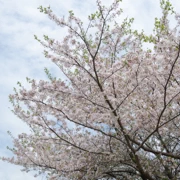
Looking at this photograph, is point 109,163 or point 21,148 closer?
point 109,163

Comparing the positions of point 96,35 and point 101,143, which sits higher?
point 96,35

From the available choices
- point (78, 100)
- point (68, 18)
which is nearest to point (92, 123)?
point (78, 100)

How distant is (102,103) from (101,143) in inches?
86.4

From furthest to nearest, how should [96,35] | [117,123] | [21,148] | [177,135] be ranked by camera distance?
[21,148], [177,135], [96,35], [117,123]

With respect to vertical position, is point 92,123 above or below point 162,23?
below

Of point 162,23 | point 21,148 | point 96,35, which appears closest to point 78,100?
point 96,35

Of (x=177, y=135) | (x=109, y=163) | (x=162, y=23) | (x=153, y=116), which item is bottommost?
(x=109, y=163)

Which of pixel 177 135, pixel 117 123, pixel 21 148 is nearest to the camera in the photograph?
pixel 117 123

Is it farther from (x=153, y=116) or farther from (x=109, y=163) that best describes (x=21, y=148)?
→ (x=153, y=116)

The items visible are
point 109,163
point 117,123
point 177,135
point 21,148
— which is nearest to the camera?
point 117,123

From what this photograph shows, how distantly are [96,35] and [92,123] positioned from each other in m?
2.42

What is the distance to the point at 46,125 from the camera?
7.61 meters

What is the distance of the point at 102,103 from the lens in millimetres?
6918

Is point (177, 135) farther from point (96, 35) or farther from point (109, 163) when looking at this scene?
point (96, 35)
